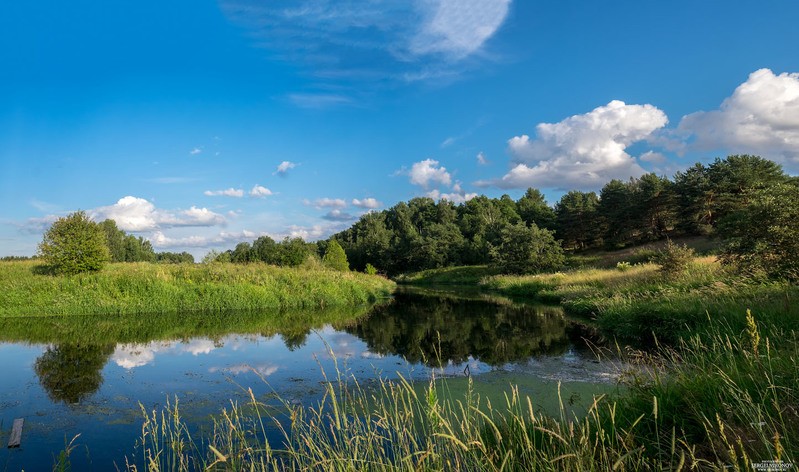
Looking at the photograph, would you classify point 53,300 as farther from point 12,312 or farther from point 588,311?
point 588,311

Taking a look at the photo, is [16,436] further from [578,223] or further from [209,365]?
[578,223]

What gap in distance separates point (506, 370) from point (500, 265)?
4464 cm

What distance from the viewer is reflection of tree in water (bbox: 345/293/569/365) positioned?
1274 cm

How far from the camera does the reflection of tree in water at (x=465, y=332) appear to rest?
1274 centimetres

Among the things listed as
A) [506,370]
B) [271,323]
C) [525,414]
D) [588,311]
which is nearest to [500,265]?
[588,311]

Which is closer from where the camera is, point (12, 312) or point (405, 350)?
point (405, 350)

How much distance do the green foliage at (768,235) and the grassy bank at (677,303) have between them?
0.85 meters

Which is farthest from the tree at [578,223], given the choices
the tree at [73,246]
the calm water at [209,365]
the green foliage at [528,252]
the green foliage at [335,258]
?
the tree at [73,246]

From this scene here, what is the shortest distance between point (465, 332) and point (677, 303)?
7.43m

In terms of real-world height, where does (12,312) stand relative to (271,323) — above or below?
above

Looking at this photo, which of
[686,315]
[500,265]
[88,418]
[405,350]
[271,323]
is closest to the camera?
[88,418]

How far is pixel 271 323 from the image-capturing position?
63.2ft

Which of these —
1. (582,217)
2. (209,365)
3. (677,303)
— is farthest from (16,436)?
(582,217)

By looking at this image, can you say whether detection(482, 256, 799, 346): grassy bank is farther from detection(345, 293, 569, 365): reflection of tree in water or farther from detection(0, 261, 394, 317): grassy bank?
detection(0, 261, 394, 317): grassy bank
